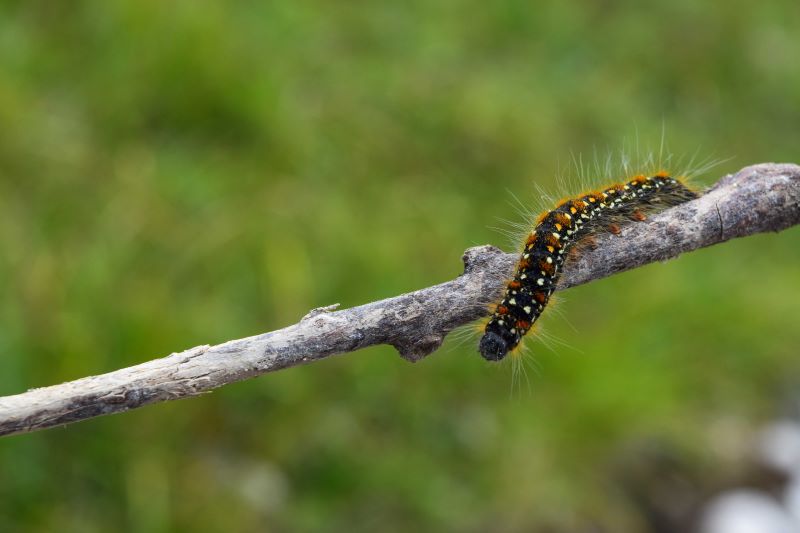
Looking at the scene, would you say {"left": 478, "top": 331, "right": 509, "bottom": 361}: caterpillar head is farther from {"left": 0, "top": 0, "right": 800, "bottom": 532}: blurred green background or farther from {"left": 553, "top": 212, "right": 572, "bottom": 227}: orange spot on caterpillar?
{"left": 0, "top": 0, "right": 800, "bottom": 532}: blurred green background

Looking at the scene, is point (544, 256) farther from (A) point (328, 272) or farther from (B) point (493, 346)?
(A) point (328, 272)

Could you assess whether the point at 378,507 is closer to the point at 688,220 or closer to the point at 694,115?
the point at 688,220

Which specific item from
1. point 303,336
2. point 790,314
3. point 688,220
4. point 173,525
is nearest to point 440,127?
point 790,314

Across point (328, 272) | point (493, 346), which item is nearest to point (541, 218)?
point (493, 346)

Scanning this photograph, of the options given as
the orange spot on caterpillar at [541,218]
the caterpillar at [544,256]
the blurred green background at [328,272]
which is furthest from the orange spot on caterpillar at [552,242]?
the blurred green background at [328,272]

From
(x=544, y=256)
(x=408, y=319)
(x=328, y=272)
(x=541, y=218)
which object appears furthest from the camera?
(x=328, y=272)
